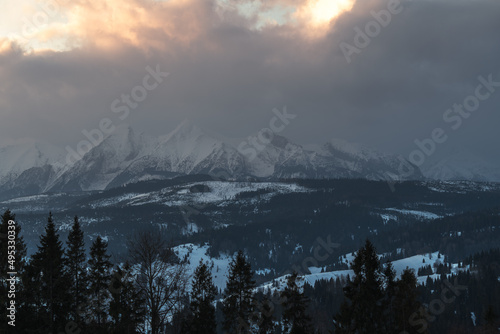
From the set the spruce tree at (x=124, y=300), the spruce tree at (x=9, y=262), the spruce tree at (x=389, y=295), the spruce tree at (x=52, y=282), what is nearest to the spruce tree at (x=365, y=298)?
the spruce tree at (x=389, y=295)

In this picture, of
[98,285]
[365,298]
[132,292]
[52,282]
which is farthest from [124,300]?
[365,298]

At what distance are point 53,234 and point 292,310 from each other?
29.4 meters

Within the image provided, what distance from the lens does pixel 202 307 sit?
81562 millimetres

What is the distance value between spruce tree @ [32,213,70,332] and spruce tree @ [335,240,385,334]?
A: 101ft

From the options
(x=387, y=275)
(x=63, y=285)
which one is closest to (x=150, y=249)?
(x=63, y=285)

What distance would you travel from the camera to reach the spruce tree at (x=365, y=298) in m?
63.2

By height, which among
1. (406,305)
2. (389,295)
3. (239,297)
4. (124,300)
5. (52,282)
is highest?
(52,282)

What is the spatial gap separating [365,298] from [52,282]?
34606mm

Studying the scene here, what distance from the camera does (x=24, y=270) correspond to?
64375mm

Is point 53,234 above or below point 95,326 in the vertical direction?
above

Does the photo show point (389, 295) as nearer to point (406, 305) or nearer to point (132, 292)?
point (406, 305)

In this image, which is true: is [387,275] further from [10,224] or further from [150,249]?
[10,224]

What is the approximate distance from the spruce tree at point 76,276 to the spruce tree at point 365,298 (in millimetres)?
29722

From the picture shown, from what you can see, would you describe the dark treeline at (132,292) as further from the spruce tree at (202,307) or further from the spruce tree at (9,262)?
the spruce tree at (202,307)
